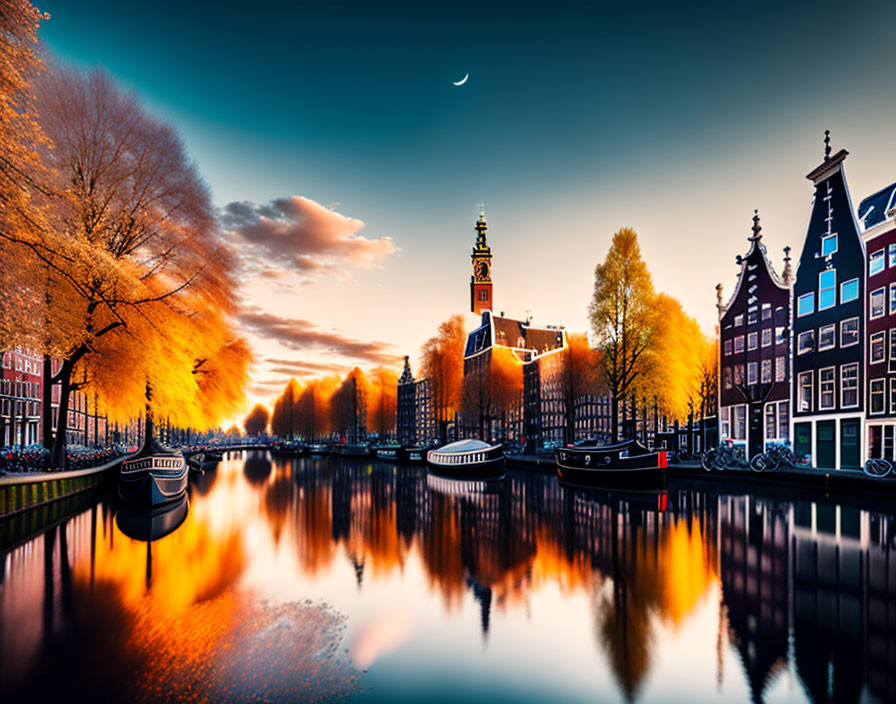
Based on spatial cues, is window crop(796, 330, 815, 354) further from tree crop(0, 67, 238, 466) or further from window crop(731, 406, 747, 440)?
tree crop(0, 67, 238, 466)

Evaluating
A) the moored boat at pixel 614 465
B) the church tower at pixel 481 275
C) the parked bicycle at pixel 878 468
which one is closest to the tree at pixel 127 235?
the moored boat at pixel 614 465

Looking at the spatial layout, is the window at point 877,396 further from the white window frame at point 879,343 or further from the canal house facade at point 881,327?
the white window frame at point 879,343

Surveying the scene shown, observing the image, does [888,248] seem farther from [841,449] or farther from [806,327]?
[841,449]

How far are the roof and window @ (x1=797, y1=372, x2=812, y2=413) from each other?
1159 centimetres

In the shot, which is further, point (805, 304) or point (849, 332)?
point (805, 304)

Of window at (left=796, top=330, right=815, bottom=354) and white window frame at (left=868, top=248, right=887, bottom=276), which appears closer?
white window frame at (left=868, top=248, right=887, bottom=276)

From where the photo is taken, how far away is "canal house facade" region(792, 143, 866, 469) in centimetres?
3794

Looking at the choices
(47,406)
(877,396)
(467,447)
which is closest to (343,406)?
(467,447)

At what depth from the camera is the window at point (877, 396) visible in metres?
35.5

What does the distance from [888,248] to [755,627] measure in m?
35.4

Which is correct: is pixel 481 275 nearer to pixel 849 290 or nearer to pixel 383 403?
pixel 383 403

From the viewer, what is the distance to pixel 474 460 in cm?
4809

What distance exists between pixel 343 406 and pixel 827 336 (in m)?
100

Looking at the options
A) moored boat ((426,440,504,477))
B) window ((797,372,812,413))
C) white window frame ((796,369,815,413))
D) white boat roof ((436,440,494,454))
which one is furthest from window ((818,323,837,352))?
white boat roof ((436,440,494,454))
